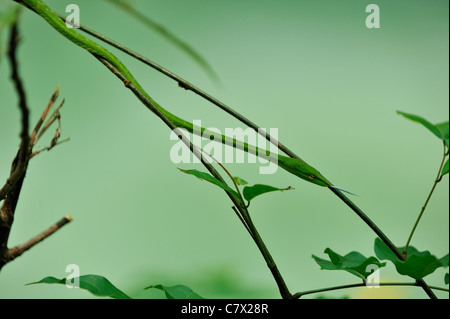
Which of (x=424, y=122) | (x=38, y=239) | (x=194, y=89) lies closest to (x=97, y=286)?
(x=38, y=239)

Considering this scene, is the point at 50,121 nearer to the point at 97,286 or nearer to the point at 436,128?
the point at 97,286

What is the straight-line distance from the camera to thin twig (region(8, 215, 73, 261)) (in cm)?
25

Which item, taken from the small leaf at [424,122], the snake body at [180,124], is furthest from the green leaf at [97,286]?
the small leaf at [424,122]

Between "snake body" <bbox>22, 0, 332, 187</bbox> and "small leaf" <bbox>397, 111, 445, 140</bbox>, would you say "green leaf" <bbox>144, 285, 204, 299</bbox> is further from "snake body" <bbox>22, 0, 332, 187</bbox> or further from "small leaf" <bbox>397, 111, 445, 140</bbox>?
"small leaf" <bbox>397, 111, 445, 140</bbox>

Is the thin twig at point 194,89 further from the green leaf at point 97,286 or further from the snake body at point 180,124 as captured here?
the green leaf at point 97,286

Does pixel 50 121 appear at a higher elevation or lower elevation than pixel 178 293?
higher

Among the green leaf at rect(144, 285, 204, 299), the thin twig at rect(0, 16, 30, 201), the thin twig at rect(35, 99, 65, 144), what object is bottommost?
the green leaf at rect(144, 285, 204, 299)

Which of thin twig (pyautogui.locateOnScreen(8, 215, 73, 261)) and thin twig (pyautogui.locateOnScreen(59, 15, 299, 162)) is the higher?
thin twig (pyautogui.locateOnScreen(59, 15, 299, 162))

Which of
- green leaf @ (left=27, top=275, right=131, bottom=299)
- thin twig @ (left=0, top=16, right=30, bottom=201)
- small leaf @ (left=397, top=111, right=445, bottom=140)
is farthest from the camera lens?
small leaf @ (left=397, top=111, right=445, bottom=140)

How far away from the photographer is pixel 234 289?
2.48ft

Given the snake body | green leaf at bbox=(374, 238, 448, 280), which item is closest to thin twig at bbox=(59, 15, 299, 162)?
the snake body

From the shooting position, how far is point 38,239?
0.86ft

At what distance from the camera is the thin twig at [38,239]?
25 cm
